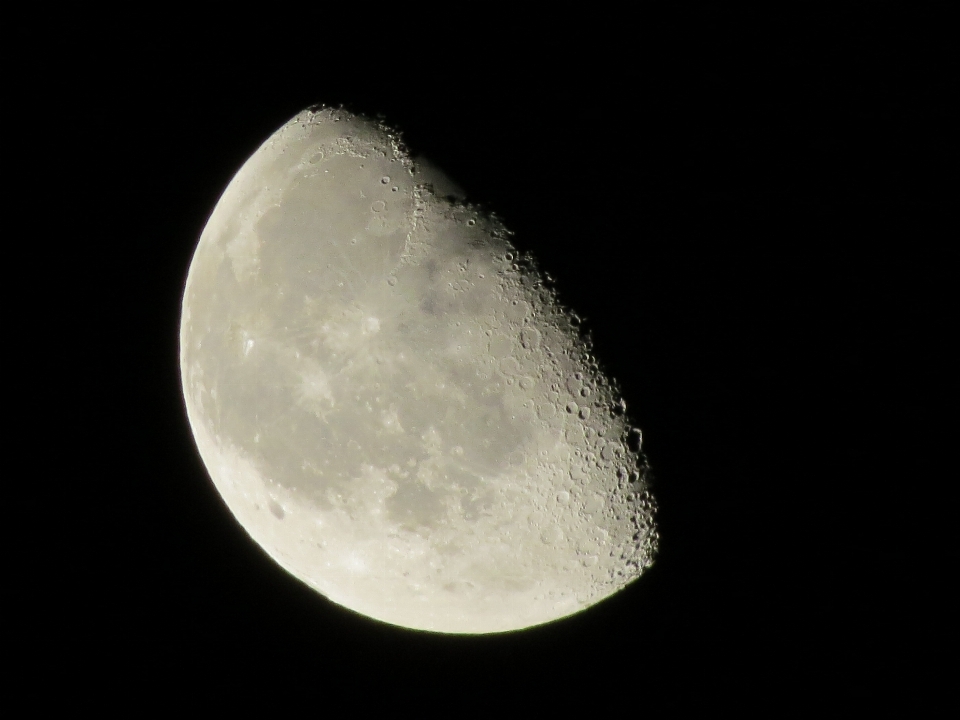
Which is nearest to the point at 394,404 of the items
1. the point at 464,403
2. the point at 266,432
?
the point at 464,403

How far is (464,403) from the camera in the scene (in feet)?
8.46

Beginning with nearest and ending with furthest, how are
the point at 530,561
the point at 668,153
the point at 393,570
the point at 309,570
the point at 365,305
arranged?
the point at 668,153, the point at 365,305, the point at 530,561, the point at 393,570, the point at 309,570

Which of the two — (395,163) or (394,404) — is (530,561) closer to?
(394,404)

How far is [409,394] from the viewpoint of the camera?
2.62 m

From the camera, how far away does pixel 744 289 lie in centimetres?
249

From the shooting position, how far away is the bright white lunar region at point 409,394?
2572mm

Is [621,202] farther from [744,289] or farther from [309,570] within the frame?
[309,570]

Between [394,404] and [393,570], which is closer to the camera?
[394,404]

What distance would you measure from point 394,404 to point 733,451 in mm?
1361

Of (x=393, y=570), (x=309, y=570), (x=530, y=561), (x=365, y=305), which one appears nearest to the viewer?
(x=365, y=305)

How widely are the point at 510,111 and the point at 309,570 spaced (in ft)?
8.11

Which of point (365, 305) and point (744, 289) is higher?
point (744, 289)

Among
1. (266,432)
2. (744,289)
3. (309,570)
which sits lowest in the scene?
(309,570)

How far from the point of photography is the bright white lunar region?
2.57m
